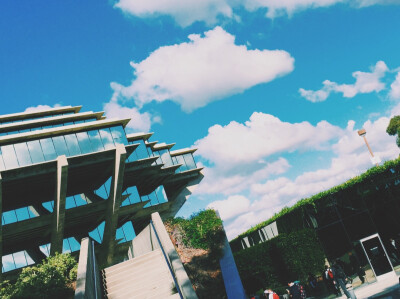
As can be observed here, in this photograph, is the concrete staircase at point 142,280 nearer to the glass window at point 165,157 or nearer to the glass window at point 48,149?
the glass window at point 48,149

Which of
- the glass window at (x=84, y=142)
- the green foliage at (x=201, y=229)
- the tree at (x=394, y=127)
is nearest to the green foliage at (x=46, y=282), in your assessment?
the green foliage at (x=201, y=229)

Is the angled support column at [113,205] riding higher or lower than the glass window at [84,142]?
lower

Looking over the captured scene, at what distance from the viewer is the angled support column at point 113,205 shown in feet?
83.0

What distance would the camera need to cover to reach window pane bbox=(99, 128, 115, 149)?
87.3 ft

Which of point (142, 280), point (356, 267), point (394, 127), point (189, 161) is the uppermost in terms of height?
point (189, 161)

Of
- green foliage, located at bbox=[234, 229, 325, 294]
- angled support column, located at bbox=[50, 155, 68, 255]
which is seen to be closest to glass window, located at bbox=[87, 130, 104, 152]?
angled support column, located at bbox=[50, 155, 68, 255]

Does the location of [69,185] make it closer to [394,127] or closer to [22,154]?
[22,154]

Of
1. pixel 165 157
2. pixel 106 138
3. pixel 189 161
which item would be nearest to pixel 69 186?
pixel 106 138

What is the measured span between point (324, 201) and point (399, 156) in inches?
203

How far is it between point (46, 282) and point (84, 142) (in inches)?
625

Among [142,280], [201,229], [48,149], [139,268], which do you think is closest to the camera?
[142,280]

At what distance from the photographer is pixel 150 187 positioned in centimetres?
3366

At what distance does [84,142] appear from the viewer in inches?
1034

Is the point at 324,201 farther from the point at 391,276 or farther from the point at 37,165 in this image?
the point at 37,165
